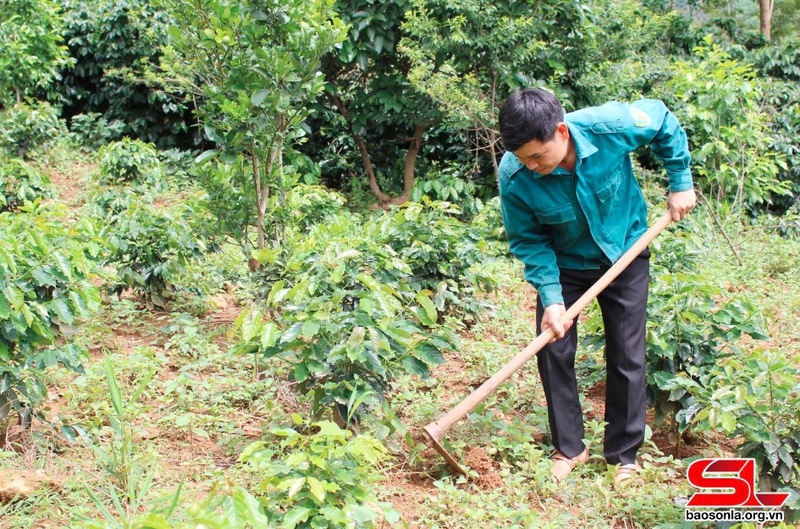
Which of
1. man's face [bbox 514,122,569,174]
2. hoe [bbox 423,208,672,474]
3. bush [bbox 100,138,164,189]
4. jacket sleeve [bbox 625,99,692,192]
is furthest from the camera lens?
bush [bbox 100,138,164,189]

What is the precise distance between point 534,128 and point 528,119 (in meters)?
0.04

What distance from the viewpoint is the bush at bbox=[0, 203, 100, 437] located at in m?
2.85

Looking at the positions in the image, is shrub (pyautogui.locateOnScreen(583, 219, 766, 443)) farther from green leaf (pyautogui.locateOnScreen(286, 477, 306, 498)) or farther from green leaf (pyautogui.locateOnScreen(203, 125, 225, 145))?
green leaf (pyautogui.locateOnScreen(203, 125, 225, 145))

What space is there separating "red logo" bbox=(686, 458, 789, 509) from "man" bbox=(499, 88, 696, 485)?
0.39 metres

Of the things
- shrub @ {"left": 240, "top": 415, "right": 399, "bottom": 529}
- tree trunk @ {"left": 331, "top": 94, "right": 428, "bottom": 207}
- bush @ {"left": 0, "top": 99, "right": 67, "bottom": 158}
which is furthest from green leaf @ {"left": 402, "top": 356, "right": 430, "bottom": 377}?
bush @ {"left": 0, "top": 99, "right": 67, "bottom": 158}

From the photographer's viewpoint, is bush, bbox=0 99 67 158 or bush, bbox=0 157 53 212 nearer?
bush, bbox=0 157 53 212

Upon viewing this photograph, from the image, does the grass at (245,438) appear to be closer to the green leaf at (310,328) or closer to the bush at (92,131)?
the green leaf at (310,328)

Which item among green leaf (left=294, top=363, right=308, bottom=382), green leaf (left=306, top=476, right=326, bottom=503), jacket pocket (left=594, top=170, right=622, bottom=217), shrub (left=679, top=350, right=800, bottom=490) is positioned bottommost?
shrub (left=679, top=350, right=800, bottom=490)

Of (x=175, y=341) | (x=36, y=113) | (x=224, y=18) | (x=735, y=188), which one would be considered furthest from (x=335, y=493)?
(x=36, y=113)

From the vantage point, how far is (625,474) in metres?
3.12

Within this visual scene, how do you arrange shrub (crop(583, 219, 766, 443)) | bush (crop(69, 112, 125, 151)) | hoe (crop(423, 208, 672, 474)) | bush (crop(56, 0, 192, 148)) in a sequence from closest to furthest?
hoe (crop(423, 208, 672, 474)), shrub (crop(583, 219, 766, 443)), bush (crop(56, 0, 192, 148)), bush (crop(69, 112, 125, 151))

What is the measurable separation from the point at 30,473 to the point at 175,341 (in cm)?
145

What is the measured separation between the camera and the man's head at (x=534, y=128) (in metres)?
2.74

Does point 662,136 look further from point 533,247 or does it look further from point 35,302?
point 35,302
